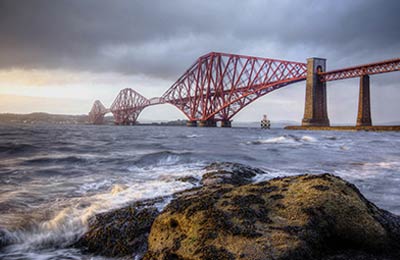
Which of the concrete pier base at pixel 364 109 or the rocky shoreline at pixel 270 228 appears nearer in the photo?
the rocky shoreline at pixel 270 228

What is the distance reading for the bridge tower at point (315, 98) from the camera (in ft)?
148

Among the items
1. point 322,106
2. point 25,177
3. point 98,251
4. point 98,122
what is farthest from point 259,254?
point 98,122

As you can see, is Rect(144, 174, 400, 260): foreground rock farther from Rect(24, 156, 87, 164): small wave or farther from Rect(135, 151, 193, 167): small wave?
Rect(24, 156, 87, 164): small wave

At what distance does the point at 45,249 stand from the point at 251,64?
61037 mm

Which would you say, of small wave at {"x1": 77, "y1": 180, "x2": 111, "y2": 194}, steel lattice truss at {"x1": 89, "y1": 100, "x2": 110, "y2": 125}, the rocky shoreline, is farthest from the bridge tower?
steel lattice truss at {"x1": 89, "y1": 100, "x2": 110, "y2": 125}

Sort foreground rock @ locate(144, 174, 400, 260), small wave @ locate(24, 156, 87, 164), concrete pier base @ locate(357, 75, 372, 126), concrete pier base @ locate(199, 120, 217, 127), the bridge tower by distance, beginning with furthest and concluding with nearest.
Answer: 1. concrete pier base @ locate(199, 120, 217, 127)
2. the bridge tower
3. concrete pier base @ locate(357, 75, 372, 126)
4. small wave @ locate(24, 156, 87, 164)
5. foreground rock @ locate(144, 174, 400, 260)

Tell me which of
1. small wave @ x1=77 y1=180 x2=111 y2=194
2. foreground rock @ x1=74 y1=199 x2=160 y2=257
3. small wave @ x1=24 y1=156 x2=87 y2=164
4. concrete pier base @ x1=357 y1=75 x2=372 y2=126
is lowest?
small wave @ x1=24 y1=156 x2=87 y2=164

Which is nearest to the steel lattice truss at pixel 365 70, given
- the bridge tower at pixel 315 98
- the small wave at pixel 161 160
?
the bridge tower at pixel 315 98

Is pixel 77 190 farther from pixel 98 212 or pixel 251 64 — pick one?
pixel 251 64

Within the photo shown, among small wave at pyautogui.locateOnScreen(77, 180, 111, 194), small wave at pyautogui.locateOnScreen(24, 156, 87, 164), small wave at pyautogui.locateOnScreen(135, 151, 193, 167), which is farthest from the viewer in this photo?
→ small wave at pyautogui.locateOnScreen(24, 156, 87, 164)

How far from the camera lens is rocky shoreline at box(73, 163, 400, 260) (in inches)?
75.0

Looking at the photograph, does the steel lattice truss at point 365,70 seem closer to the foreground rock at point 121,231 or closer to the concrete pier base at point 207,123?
the concrete pier base at point 207,123

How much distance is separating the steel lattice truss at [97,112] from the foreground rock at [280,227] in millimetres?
115242

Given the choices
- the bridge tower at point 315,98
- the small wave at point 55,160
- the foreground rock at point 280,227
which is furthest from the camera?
the bridge tower at point 315,98
